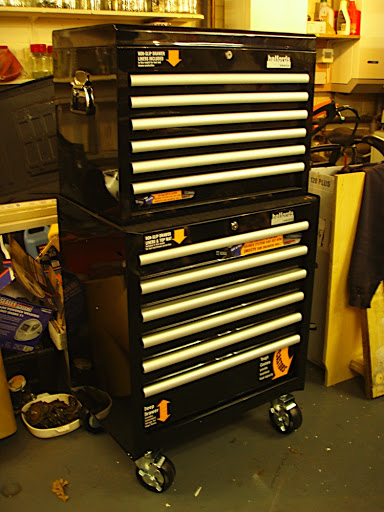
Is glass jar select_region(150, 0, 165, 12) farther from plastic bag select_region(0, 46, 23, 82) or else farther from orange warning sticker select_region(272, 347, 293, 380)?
orange warning sticker select_region(272, 347, 293, 380)

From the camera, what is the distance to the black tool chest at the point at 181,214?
1.21m

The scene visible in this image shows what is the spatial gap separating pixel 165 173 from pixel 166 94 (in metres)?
0.18

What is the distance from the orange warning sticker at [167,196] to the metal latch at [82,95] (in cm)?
25

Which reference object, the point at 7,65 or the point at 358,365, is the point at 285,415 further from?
the point at 7,65

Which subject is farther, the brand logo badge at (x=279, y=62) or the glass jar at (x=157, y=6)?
the glass jar at (x=157, y=6)

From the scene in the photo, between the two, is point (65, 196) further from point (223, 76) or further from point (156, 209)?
point (223, 76)

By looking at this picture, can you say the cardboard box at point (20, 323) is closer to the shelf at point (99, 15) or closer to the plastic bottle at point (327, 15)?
the shelf at point (99, 15)

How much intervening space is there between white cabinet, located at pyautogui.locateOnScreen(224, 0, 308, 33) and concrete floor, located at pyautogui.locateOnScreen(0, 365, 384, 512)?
2.37 m

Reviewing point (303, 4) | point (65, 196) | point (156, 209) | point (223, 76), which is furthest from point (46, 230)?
point (303, 4)

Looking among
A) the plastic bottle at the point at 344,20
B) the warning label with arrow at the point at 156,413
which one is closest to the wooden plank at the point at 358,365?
the warning label with arrow at the point at 156,413

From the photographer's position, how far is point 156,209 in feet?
4.22

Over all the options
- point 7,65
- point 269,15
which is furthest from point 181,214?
point 269,15

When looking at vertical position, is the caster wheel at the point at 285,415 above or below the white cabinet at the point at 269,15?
below

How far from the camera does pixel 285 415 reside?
1.73m
